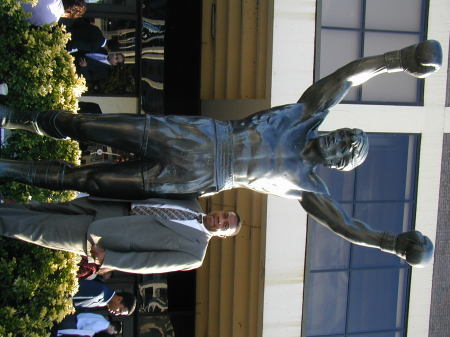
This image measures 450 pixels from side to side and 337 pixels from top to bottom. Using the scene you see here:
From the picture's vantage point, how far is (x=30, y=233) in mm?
4199

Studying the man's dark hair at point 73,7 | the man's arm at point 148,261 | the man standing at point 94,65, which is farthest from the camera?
the man standing at point 94,65

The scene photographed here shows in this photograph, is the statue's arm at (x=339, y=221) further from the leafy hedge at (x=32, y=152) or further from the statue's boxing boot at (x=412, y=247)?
the leafy hedge at (x=32, y=152)

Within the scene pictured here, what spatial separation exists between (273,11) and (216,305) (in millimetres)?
4487

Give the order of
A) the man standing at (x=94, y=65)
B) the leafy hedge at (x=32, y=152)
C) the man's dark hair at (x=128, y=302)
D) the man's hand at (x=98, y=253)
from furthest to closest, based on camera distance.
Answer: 1. the man standing at (x=94, y=65)
2. the man's dark hair at (x=128, y=302)
3. the leafy hedge at (x=32, y=152)
4. the man's hand at (x=98, y=253)

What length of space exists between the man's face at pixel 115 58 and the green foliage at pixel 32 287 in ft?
14.0

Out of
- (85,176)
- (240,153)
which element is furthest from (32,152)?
(240,153)

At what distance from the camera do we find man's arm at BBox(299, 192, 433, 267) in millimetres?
4007

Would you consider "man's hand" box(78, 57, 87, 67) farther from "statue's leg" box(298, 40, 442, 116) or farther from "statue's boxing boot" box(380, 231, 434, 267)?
"statue's boxing boot" box(380, 231, 434, 267)

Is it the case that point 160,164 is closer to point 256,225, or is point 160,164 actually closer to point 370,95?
point 256,225

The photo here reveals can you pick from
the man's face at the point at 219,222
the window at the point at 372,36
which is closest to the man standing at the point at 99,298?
the man's face at the point at 219,222

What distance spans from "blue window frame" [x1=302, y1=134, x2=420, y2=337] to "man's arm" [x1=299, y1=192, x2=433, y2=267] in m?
3.69

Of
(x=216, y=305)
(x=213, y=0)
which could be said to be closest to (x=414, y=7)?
(x=213, y=0)

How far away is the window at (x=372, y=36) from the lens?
801 centimetres

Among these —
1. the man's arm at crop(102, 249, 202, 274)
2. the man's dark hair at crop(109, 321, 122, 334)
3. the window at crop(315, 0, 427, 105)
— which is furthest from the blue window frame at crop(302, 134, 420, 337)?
the man's arm at crop(102, 249, 202, 274)
